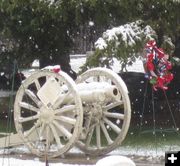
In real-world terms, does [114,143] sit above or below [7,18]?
below

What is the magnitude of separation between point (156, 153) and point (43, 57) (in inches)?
264

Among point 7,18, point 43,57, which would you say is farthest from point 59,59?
point 7,18

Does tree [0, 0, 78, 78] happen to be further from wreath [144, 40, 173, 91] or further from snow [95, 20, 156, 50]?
wreath [144, 40, 173, 91]

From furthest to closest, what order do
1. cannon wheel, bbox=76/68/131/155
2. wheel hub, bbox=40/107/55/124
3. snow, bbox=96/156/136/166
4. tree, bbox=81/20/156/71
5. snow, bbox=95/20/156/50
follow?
1. snow, bbox=95/20/156/50
2. tree, bbox=81/20/156/71
3. cannon wheel, bbox=76/68/131/155
4. wheel hub, bbox=40/107/55/124
5. snow, bbox=96/156/136/166

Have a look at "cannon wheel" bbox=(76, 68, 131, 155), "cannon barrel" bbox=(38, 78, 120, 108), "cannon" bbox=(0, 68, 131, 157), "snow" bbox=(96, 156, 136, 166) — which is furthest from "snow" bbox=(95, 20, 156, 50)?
"snow" bbox=(96, 156, 136, 166)

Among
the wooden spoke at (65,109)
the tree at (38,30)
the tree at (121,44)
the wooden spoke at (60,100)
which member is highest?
the tree at (38,30)

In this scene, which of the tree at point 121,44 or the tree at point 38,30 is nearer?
the tree at point 121,44

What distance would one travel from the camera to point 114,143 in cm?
944

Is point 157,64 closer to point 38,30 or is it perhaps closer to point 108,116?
point 108,116

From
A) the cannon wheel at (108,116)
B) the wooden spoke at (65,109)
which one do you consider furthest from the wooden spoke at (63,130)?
the cannon wheel at (108,116)

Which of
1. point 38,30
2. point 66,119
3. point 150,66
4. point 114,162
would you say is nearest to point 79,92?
point 66,119

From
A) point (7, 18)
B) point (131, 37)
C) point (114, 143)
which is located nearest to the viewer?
point (114, 143)

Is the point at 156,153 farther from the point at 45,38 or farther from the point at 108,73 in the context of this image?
the point at 45,38

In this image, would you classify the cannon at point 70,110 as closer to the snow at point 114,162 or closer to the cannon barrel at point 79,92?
the cannon barrel at point 79,92
